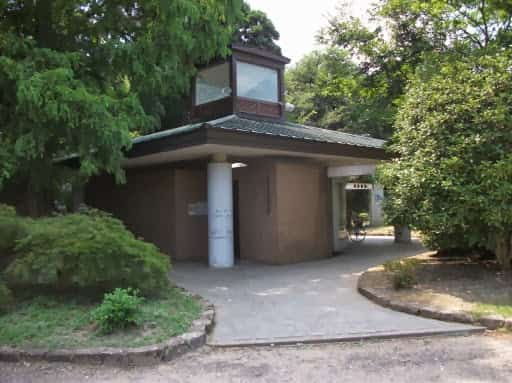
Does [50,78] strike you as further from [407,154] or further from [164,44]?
[407,154]

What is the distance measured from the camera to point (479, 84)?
25.0 ft

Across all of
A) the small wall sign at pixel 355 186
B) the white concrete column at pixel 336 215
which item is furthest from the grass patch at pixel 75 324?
the small wall sign at pixel 355 186

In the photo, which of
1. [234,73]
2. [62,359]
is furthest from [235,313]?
[234,73]

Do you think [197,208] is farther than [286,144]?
Yes

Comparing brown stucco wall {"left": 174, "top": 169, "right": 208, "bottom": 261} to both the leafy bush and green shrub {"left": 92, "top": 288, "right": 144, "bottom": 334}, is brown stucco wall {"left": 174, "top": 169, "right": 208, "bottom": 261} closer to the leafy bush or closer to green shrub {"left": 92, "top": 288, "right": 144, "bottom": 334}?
the leafy bush

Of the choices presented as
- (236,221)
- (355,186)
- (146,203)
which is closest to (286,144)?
(236,221)

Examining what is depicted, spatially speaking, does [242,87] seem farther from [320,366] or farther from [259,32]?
[259,32]

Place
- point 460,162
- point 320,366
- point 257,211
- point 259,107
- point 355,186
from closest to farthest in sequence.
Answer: point 320,366 → point 460,162 → point 257,211 → point 259,107 → point 355,186

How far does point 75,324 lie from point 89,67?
540 centimetres

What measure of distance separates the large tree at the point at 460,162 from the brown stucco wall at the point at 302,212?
10.1ft

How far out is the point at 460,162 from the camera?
23.1ft

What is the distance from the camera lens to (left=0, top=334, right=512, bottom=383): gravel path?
13.6 feet

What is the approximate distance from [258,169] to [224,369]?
22.8 feet

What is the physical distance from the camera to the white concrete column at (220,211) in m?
10.2
